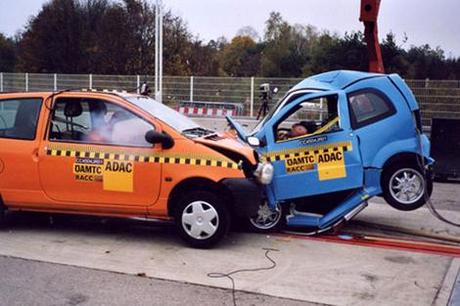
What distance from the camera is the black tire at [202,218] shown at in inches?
241

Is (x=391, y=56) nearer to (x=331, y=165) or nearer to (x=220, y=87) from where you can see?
(x=220, y=87)

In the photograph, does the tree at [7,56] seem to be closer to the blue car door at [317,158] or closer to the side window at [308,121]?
the side window at [308,121]

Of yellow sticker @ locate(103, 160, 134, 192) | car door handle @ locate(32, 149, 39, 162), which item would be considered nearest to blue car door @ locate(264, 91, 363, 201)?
yellow sticker @ locate(103, 160, 134, 192)

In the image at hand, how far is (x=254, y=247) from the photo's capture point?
645cm

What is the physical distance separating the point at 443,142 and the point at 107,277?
900 centimetres

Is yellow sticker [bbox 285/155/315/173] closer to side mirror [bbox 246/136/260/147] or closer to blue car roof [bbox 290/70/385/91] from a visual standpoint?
side mirror [bbox 246/136/260/147]

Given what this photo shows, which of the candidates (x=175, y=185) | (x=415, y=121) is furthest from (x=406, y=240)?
(x=175, y=185)

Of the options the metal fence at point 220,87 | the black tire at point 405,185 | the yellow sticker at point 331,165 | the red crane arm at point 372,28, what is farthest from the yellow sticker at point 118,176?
the metal fence at point 220,87

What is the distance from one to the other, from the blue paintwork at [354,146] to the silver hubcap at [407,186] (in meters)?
0.23

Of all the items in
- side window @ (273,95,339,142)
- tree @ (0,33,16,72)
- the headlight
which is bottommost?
the headlight

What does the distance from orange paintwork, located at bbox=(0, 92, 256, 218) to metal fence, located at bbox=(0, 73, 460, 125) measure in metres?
7.62

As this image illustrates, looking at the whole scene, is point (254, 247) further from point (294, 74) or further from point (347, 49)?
point (294, 74)

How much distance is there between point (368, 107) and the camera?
23.1 ft

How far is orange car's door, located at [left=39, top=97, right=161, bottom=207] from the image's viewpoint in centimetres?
629
